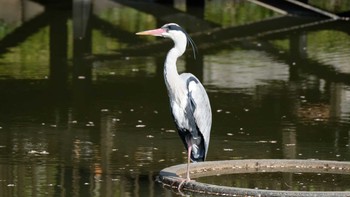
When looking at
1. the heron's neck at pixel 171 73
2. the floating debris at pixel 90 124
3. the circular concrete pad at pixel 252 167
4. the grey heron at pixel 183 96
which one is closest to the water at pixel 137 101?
the floating debris at pixel 90 124

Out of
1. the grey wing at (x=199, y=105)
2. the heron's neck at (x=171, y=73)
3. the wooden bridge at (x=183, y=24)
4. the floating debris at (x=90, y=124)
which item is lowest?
the floating debris at (x=90, y=124)

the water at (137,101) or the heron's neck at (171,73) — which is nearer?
the heron's neck at (171,73)

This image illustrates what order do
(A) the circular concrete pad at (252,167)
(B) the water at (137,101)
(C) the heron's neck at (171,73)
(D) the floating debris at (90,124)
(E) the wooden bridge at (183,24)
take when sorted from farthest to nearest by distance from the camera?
(E) the wooden bridge at (183,24), (D) the floating debris at (90,124), (B) the water at (137,101), (A) the circular concrete pad at (252,167), (C) the heron's neck at (171,73)

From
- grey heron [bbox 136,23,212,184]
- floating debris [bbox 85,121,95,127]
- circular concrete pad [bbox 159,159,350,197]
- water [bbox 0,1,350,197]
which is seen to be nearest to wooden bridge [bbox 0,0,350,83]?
water [bbox 0,1,350,197]

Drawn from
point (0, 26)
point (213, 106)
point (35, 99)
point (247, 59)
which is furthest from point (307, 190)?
point (0, 26)

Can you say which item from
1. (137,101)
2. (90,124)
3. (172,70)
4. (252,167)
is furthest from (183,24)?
(172,70)

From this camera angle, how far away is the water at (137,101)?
11594 millimetres

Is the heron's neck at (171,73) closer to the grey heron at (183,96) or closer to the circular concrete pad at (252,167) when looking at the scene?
the grey heron at (183,96)

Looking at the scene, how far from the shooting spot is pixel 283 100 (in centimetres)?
1586

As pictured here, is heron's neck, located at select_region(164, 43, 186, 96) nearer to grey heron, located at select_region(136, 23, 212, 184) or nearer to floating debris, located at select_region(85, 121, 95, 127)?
grey heron, located at select_region(136, 23, 212, 184)

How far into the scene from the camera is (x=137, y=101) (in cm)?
1564

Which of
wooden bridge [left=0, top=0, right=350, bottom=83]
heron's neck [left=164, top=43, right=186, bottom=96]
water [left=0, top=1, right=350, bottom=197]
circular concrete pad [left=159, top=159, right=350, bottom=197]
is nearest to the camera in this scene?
heron's neck [left=164, top=43, right=186, bottom=96]

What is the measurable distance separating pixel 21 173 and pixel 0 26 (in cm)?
1181

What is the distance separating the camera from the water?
11.6 metres
